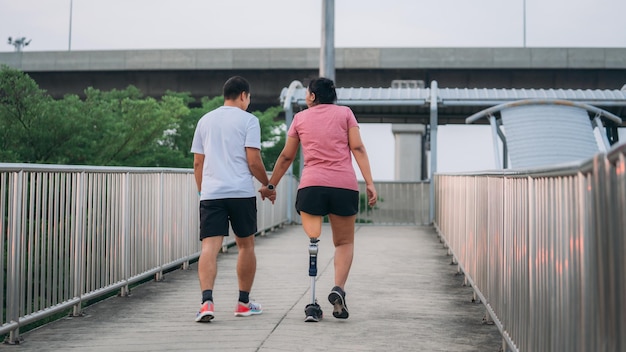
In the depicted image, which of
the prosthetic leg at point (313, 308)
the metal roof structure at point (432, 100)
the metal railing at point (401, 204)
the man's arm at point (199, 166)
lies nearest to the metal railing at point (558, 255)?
the prosthetic leg at point (313, 308)

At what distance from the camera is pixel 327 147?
22.9 ft

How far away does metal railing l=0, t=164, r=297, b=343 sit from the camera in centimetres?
604

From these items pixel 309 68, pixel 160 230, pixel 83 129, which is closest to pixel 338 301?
pixel 160 230

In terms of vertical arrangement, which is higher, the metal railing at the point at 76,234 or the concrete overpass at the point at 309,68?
the concrete overpass at the point at 309,68

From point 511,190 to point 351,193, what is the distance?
1.57 m

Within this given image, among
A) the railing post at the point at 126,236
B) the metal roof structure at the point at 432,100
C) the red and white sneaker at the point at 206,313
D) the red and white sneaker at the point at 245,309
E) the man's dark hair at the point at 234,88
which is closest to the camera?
the red and white sneaker at the point at 206,313

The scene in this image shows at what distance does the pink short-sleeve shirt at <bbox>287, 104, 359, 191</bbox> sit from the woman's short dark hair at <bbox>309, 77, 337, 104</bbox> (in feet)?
0.19

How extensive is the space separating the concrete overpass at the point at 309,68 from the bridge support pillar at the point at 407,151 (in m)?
2.58

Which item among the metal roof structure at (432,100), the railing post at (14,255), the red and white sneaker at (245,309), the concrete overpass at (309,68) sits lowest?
the red and white sneaker at (245,309)

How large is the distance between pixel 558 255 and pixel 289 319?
3379mm

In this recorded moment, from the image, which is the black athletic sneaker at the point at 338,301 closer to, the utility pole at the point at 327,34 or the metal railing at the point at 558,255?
the metal railing at the point at 558,255

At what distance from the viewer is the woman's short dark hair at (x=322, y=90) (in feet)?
23.5

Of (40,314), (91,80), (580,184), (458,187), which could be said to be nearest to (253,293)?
(40,314)

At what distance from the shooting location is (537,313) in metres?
4.54
